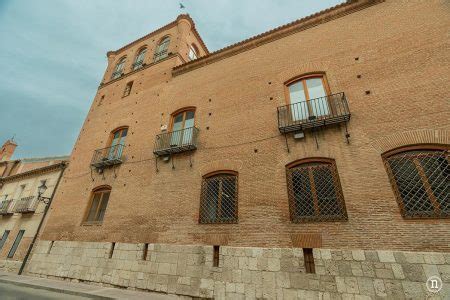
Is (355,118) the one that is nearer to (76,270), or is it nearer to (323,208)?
(323,208)

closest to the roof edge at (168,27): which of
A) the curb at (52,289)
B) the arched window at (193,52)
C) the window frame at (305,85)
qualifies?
the arched window at (193,52)

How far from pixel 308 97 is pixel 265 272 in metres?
5.78

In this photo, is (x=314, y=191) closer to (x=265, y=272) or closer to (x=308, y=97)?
(x=265, y=272)

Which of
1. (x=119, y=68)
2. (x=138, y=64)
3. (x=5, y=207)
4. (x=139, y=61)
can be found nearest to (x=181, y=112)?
(x=138, y=64)

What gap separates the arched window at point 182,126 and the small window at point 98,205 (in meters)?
4.02

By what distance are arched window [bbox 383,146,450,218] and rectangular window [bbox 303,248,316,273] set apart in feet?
7.74

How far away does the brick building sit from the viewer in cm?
529

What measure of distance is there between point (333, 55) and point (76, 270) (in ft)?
42.6

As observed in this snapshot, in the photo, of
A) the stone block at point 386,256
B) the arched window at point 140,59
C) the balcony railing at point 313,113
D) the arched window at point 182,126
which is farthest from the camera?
the arched window at point 140,59

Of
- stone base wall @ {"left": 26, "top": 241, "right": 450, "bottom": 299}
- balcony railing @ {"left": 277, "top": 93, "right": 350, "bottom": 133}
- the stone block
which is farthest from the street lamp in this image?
the stone block

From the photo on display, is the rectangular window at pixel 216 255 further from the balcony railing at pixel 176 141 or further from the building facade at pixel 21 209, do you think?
the building facade at pixel 21 209

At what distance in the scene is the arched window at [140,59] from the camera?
594 inches

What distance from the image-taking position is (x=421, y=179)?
5449mm

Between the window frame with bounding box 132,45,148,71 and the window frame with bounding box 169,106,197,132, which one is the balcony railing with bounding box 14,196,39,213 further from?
the window frame with bounding box 132,45,148,71
